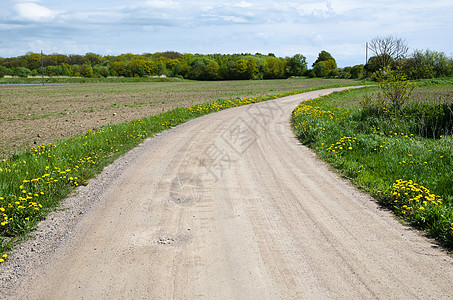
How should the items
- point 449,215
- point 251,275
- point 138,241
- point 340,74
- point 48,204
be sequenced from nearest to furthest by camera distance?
point 251,275
point 138,241
point 449,215
point 48,204
point 340,74

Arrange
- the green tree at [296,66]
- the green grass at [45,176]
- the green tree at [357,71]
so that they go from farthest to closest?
the green tree at [296,66] → the green tree at [357,71] → the green grass at [45,176]

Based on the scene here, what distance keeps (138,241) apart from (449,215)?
485cm

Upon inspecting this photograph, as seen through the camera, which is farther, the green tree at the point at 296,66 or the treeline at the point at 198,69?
the green tree at the point at 296,66

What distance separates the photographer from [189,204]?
650 cm

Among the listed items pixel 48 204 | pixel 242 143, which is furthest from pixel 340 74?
pixel 48 204

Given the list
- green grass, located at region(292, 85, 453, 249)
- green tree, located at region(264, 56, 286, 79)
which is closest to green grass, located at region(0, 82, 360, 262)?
green grass, located at region(292, 85, 453, 249)

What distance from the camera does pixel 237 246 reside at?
485 centimetres

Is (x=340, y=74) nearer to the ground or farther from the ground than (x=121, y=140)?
farther from the ground

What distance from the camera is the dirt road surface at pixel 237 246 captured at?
3863mm

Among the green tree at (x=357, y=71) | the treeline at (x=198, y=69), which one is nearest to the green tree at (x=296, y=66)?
the treeline at (x=198, y=69)

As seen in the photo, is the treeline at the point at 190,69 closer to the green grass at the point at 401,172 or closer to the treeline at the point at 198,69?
the treeline at the point at 198,69

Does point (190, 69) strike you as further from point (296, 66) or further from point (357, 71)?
point (357, 71)

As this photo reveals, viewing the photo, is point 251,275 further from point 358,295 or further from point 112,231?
point 112,231

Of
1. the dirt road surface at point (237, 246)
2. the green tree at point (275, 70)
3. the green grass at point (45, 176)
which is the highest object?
the green tree at point (275, 70)
